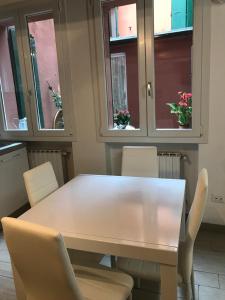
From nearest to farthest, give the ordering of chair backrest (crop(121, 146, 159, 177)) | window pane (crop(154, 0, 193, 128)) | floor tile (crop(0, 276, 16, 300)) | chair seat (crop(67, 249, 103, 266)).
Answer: chair seat (crop(67, 249, 103, 266)) → floor tile (crop(0, 276, 16, 300)) → chair backrest (crop(121, 146, 159, 177)) → window pane (crop(154, 0, 193, 128))

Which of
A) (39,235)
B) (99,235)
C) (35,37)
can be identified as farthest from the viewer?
(35,37)

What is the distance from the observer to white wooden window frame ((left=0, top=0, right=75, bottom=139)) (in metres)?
2.70

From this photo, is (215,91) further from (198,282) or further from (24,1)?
(24,1)

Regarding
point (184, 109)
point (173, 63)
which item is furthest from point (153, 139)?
point (173, 63)

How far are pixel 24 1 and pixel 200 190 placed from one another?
8.56 ft

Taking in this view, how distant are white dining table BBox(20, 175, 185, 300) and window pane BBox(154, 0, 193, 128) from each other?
0.90 meters

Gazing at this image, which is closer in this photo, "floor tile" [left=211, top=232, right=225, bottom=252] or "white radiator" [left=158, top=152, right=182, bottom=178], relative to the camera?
"floor tile" [left=211, top=232, right=225, bottom=252]

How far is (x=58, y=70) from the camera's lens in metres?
2.83

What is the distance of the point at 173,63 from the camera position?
254cm

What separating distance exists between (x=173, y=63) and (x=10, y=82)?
197 cm

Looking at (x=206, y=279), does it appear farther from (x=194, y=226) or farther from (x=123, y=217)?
(x=123, y=217)

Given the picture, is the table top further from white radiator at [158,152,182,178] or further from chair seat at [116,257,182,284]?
white radiator at [158,152,182,178]

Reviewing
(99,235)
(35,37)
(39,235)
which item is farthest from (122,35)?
(39,235)

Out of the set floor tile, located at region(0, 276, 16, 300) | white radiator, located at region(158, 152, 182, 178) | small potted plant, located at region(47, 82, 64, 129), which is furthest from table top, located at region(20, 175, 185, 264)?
small potted plant, located at region(47, 82, 64, 129)
